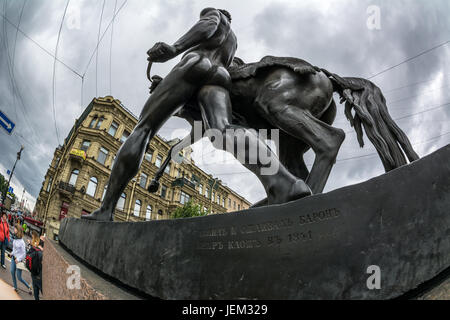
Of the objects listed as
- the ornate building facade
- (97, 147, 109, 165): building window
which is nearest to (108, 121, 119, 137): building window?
the ornate building facade

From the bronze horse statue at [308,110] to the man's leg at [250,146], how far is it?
0.47 feet

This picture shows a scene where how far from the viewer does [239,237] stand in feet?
3.41

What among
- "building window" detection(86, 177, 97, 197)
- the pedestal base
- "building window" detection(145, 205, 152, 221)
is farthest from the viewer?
"building window" detection(145, 205, 152, 221)

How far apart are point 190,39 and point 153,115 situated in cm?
68

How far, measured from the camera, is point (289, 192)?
3.80ft

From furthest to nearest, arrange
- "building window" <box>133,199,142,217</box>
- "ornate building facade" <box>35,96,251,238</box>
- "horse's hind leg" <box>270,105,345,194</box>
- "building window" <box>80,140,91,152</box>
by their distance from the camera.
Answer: "building window" <box>133,199,142,217</box>, "building window" <box>80,140,91,152</box>, "ornate building facade" <box>35,96,251,238</box>, "horse's hind leg" <box>270,105,345,194</box>

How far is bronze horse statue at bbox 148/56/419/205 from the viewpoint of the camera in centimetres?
170

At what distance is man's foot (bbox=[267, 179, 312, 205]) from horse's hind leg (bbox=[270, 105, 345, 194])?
537 millimetres

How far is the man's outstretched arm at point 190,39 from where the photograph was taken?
6.23ft

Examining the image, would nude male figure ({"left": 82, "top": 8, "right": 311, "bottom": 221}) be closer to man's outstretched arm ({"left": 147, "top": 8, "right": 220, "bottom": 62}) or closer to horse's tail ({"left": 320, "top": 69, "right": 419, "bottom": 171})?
man's outstretched arm ({"left": 147, "top": 8, "right": 220, "bottom": 62})

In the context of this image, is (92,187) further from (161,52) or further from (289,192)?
(289,192)

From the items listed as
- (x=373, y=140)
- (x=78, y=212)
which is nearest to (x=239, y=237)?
(x=373, y=140)
